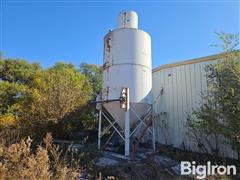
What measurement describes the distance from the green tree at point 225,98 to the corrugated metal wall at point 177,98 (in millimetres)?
1278

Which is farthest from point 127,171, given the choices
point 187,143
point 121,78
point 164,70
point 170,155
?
point 164,70

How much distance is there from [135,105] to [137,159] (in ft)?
5.34

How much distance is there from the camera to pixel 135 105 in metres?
7.53

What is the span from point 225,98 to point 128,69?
287 cm

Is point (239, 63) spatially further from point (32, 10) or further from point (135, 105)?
point (32, 10)

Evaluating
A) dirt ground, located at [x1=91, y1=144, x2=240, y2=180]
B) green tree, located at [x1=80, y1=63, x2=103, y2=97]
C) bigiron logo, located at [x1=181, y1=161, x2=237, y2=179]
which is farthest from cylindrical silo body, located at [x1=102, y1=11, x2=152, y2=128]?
green tree, located at [x1=80, y1=63, x2=103, y2=97]

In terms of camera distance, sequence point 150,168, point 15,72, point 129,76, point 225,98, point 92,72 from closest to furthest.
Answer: point 150,168 < point 225,98 < point 129,76 < point 15,72 < point 92,72

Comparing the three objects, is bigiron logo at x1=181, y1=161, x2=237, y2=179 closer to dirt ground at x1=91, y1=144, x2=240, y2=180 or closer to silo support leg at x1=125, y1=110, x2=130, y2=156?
dirt ground at x1=91, y1=144, x2=240, y2=180

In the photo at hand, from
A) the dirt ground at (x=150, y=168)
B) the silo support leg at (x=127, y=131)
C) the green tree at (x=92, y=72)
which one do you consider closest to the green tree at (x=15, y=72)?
the green tree at (x=92, y=72)

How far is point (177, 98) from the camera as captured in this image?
29.7 ft

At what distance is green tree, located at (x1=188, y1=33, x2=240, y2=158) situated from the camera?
6.06 m

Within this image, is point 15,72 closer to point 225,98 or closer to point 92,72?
point 92,72

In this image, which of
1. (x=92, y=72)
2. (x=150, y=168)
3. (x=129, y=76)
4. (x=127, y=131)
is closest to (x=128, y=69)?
(x=129, y=76)

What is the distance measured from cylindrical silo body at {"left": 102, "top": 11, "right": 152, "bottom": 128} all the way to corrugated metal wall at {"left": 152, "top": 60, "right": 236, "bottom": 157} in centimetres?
159
